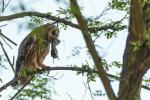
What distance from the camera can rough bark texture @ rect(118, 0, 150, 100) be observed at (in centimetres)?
337

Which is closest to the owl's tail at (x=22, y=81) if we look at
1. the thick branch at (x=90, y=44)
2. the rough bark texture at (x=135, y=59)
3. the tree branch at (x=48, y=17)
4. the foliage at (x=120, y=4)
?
the tree branch at (x=48, y=17)

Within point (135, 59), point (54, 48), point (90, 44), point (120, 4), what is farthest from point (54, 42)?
point (90, 44)

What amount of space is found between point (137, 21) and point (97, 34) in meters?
1.78

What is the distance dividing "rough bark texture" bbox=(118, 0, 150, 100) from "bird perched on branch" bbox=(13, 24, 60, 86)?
55.8 inches

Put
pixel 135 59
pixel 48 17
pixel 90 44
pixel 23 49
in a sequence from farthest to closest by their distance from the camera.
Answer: pixel 23 49 < pixel 48 17 < pixel 135 59 < pixel 90 44

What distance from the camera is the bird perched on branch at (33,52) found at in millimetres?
5105

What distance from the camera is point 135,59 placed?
136 inches

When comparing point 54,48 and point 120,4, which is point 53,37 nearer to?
point 54,48

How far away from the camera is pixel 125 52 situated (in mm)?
3746

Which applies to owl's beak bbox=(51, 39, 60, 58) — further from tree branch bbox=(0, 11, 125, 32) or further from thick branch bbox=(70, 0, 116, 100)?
thick branch bbox=(70, 0, 116, 100)

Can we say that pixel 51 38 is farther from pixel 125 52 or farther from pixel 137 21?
pixel 137 21

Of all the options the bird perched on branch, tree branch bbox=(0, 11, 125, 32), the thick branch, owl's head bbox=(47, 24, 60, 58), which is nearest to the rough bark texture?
the thick branch

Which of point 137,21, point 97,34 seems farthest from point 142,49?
point 97,34

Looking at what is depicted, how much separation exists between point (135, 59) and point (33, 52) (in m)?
2.19
